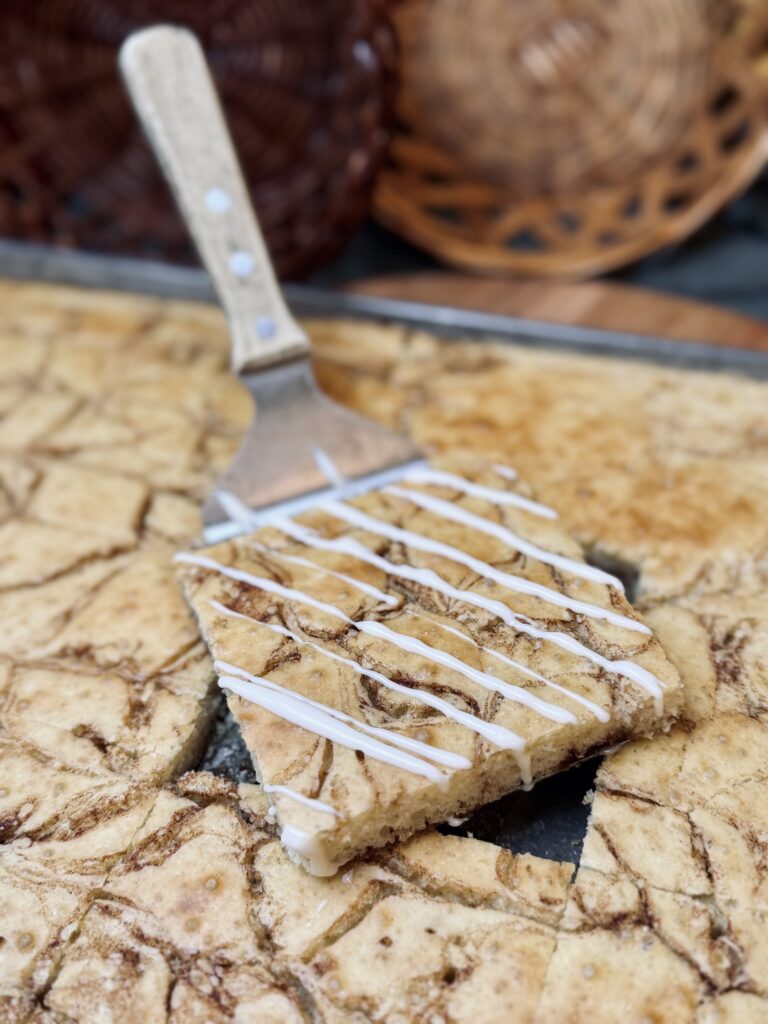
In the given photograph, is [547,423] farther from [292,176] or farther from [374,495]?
[292,176]

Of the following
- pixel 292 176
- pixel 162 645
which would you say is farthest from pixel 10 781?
pixel 292 176

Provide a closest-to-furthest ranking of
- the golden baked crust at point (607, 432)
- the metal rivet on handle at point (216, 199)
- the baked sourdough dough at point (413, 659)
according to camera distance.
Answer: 1. the baked sourdough dough at point (413, 659)
2. the golden baked crust at point (607, 432)
3. the metal rivet on handle at point (216, 199)

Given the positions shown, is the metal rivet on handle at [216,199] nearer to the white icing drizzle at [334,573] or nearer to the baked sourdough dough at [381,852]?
the baked sourdough dough at [381,852]

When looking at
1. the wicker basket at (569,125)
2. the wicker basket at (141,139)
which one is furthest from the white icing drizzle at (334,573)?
the wicker basket at (569,125)

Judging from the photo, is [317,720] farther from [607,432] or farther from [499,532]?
[607,432]

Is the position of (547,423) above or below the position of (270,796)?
above

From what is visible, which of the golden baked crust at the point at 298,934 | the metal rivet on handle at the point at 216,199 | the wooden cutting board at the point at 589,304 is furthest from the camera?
the wooden cutting board at the point at 589,304

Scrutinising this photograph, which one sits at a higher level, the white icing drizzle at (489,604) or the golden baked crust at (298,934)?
the white icing drizzle at (489,604)
